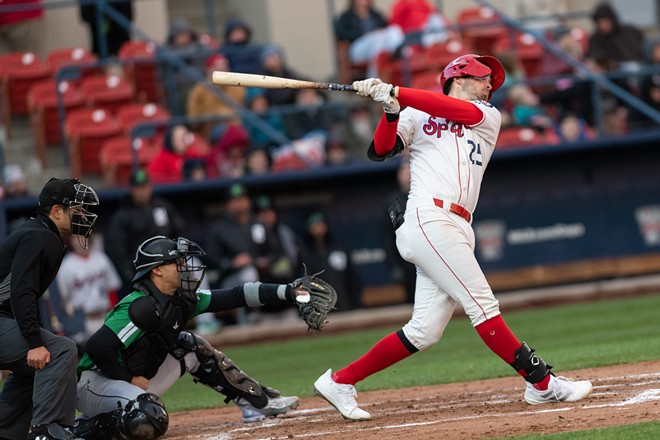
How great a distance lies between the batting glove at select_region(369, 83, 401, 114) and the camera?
597 cm

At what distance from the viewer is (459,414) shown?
20.8 feet

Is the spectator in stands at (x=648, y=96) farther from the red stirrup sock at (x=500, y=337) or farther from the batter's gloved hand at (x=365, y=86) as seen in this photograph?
the batter's gloved hand at (x=365, y=86)

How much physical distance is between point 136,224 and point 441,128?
6.66 meters

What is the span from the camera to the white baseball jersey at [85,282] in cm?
1227

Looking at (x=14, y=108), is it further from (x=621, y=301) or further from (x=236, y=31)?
(x=621, y=301)

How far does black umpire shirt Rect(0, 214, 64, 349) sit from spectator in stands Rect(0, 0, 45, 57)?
9834 millimetres

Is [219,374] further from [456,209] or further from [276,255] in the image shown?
[276,255]

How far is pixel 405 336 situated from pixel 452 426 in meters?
0.59

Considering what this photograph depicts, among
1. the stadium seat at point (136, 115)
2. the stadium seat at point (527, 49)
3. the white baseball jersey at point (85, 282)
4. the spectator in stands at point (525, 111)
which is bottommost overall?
the white baseball jersey at point (85, 282)

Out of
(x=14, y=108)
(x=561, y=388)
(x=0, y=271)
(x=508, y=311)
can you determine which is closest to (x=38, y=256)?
(x=0, y=271)

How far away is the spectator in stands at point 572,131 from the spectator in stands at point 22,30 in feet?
22.7

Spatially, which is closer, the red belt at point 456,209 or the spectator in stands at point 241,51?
the red belt at point 456,209

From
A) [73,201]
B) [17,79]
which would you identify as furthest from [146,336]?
[17,79]

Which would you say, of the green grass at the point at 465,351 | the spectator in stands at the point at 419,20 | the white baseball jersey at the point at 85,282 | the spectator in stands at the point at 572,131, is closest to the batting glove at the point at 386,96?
the green grass at the point at 465,351
